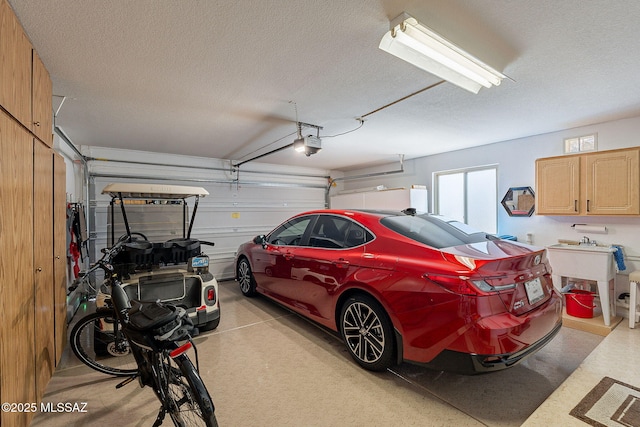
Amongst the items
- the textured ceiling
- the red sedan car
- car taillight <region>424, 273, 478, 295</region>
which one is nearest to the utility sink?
the textured ceiling

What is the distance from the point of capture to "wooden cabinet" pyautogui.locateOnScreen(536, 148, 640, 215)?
11.2 ft

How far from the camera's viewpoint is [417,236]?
93.0 inches

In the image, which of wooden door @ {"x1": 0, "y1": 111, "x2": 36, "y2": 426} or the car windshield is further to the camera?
the car windshield

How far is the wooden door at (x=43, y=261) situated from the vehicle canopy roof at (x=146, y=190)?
2.73 ft

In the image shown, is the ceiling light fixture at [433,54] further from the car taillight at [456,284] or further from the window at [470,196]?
the window at [470,196]

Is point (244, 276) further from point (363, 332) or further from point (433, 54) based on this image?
point (433, 54)

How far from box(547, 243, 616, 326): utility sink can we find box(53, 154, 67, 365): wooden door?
5615mm

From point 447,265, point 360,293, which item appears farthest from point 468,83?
point 360,293

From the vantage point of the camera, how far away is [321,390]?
2.19 meters

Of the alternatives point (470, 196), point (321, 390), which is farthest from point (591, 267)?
point (321, 390)

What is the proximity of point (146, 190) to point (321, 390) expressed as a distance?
9.23 ft

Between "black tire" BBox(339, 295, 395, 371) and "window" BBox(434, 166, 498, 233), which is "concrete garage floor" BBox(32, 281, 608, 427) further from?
"window" BBox(434, 166, 498, 233)

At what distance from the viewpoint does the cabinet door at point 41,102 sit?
1972 millimetres

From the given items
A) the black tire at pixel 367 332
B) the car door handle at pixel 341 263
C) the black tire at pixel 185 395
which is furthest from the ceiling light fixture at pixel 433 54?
the black tire at pixel 185 395
